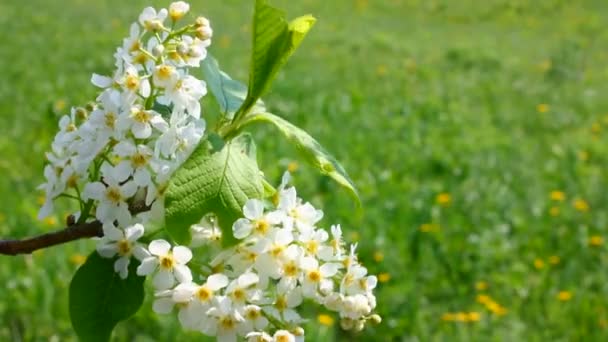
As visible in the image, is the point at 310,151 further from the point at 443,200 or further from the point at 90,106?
the point at 443,200

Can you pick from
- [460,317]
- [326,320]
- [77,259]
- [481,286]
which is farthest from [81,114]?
[481,286]

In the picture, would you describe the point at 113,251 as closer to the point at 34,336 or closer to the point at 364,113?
the point at 34,336

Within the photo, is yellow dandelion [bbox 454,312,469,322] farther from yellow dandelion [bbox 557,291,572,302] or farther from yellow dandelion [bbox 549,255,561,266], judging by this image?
yellow dandelion [bbox 549,255,561,266]

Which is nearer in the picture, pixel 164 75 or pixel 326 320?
pixel 164 75

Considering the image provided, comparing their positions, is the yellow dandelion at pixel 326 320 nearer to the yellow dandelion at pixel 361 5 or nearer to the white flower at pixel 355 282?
the white flower at pixel 355 282

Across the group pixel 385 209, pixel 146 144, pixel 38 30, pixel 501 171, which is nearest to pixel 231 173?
pixel 146 144
